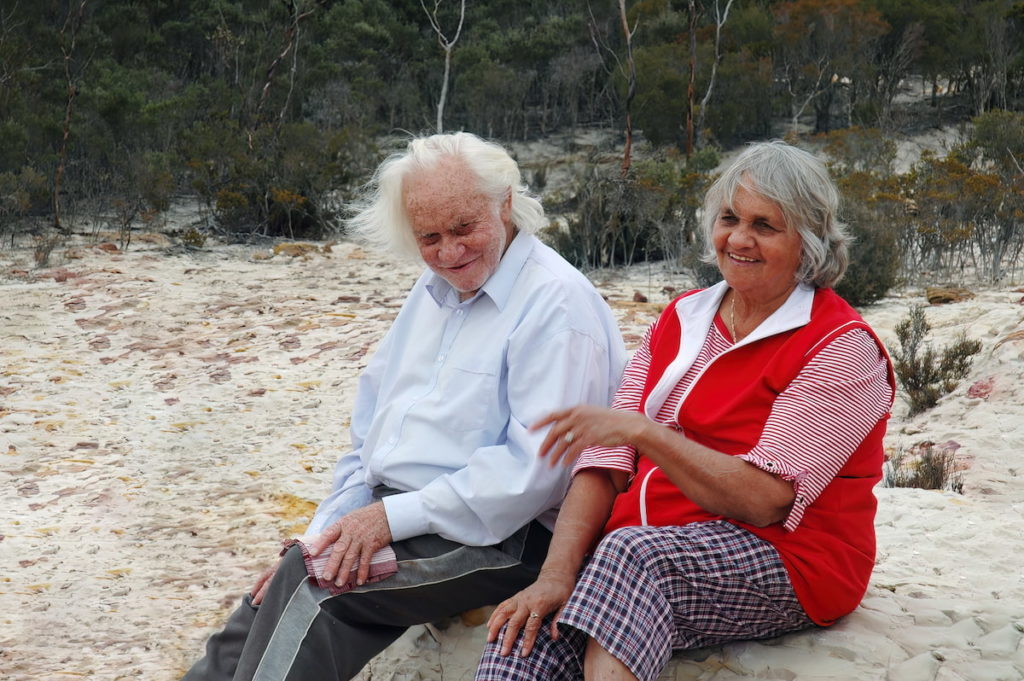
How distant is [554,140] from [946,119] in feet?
21.4

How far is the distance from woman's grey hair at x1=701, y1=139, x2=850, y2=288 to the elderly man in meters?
0.46

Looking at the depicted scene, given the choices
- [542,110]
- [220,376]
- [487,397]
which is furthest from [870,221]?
[542,110]

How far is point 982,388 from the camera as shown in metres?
5.29

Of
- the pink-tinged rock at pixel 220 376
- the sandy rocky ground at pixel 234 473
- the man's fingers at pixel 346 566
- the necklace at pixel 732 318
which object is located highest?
the necklace at pixel 732 318

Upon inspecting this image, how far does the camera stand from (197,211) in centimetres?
1251

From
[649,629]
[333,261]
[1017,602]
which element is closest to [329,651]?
[649,629]

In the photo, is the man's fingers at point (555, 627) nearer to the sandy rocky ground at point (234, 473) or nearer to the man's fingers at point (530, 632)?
the man's fingers at point (530, 632)

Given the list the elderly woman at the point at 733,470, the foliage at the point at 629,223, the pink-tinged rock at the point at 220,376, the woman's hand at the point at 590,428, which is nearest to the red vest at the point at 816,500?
the elderly woman at the point at 733,470

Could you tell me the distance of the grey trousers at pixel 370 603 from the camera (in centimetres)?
208

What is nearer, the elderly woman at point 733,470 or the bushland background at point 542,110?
the elderly woman at point 733,470

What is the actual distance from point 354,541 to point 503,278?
0.69 meters

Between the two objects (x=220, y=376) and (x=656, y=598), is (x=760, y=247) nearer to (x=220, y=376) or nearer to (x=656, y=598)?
(x=656, y=598)

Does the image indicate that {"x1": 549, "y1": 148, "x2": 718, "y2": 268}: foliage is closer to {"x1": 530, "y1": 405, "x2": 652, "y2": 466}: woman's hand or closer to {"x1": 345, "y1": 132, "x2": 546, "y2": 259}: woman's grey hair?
{"x1": 345, "y1": 132, "x2": 546, "y2": 259}: woman's grey hair

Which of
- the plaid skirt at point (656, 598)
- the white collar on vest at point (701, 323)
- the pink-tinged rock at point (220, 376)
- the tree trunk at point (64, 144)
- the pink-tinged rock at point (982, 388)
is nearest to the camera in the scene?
the plaid skirt at point (656, 598)
